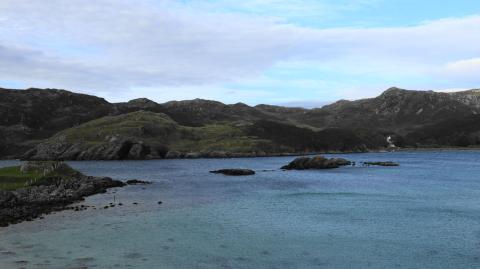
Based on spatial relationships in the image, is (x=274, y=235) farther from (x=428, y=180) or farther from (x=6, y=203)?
(x=428, y=180)

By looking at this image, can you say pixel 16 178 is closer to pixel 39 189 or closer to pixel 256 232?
pixel 39 189

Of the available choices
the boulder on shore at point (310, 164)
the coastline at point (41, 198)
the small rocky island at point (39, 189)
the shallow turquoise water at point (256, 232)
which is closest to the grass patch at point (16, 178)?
the small rocky island at point (39, 189)

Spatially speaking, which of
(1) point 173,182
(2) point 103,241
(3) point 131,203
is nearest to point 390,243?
(2) point 103,241

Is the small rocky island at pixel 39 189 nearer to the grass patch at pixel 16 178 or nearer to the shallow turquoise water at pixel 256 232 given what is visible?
the grass patch at pixel 16 178

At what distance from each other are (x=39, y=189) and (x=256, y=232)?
1708 inches

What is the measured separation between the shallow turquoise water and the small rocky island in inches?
150

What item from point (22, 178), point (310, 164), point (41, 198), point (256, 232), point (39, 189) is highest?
point (310, 164)

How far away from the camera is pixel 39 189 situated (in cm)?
7881

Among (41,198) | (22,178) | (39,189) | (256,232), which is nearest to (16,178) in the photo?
(22,178)

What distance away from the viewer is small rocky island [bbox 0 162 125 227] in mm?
63347

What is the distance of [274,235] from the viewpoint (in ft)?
174

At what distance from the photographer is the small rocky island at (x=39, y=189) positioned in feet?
208

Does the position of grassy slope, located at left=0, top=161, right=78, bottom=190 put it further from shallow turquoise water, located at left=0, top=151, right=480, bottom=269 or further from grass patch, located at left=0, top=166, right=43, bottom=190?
shallow turquoise water, located at left=0, top=151, right=480, bottom=269

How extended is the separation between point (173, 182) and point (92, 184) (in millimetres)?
27174
